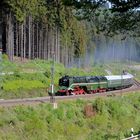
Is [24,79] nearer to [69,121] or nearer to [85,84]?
[85,84]

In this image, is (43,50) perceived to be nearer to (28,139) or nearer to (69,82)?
(69,82)

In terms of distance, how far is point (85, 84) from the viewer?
45156 millimetres

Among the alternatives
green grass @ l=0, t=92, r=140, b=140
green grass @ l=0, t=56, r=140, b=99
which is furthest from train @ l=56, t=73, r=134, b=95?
green grass @ l=0, t=92, r=140, b=140

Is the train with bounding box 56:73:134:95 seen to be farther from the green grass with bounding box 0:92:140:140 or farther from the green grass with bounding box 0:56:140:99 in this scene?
the green grass with bounding box 0:92:140:140

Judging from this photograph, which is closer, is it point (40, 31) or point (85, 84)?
point (85, 84)

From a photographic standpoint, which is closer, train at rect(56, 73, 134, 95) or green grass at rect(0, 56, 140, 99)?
green grass at rect(0, 56, 140, 99)

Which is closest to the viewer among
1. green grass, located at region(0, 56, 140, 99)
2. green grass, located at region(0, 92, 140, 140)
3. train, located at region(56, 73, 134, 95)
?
green grass, located at region(0, 92, 140, 140)

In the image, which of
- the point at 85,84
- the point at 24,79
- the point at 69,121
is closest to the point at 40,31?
the point at 24,79

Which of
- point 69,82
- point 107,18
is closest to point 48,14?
point 69,82

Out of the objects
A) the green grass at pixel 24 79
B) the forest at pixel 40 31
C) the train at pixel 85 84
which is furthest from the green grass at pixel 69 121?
the green grass at pixel 24 79

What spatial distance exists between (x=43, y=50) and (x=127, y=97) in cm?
2978

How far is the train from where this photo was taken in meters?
43.2

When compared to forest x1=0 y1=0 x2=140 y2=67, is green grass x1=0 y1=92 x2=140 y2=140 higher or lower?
lower

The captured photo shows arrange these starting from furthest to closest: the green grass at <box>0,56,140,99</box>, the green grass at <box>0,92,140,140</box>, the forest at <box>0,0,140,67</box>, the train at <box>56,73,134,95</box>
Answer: the forest at <box>0,0,140,67</box> < the train at <box>56,73,134,95</box> < the green grass at <box>0,56,140,99</box> < the green grass at <box>0,92,140,140</box>
